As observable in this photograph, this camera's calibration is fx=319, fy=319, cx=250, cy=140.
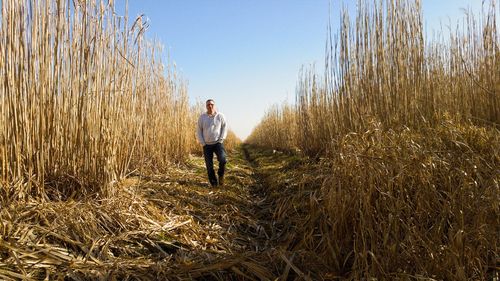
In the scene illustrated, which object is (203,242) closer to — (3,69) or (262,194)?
(3,69)

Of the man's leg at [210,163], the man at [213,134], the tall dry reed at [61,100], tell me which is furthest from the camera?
the man at [213,134]

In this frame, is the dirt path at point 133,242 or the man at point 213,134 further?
the man at point 213,134

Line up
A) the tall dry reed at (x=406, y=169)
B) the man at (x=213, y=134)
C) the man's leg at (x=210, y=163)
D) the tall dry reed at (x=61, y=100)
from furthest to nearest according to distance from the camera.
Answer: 1. the man at (x=213, y=134)
2. the man's leg at (x=210, y=163)
3. the tall dry reed at (x=61, y=100)
4. the tall dry reed at (x=406, y=169)

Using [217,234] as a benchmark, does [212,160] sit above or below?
above

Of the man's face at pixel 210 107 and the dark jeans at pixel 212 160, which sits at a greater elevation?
the man's face at pixel 210 107

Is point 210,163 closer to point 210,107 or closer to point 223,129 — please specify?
point 223,129

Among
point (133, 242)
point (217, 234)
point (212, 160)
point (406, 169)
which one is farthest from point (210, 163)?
point (406, 169)

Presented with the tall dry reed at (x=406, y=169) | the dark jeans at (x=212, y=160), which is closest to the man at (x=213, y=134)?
the dark jeans at (x=212, y=160)

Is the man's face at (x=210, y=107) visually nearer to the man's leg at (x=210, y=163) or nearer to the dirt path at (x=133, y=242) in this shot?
the man's leg at (x=210, y=163)

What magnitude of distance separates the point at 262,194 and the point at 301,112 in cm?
289

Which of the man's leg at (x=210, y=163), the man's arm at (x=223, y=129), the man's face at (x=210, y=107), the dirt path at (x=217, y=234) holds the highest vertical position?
the man's face at (x=210, y=107)

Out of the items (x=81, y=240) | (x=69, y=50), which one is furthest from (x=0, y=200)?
(x=69, y=50)

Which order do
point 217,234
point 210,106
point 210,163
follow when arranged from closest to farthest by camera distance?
1. point 217,234
2. point 210,163
3. point 210,106

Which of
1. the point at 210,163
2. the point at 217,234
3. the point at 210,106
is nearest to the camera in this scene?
the point at 217,234
